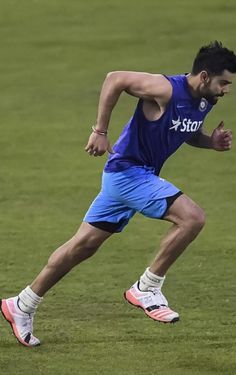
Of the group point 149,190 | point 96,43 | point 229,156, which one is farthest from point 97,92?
point 149,190

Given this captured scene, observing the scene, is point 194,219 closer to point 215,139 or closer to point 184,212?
point 184,212

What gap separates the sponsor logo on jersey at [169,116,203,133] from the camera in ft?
32.4

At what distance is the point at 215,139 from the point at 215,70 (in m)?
0.92

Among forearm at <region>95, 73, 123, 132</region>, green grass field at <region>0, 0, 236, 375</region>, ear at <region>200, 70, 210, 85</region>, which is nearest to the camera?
forearm at <region>95, 73, 123, 132</region>

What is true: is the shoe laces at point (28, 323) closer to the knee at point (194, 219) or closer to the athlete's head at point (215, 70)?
the knee at point (194, 219)

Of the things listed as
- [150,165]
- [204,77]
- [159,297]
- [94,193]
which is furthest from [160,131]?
[94,193]

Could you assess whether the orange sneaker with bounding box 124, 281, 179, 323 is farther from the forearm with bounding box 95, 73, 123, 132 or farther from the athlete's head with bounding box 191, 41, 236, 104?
the athlete's head with bounding box 191, 41, 236, 104

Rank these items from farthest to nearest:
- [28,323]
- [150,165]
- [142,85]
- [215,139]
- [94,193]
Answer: [94,193]
[215,139]
[28,323]
[150,165]
[142,85]

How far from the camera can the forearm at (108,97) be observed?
31.8ft

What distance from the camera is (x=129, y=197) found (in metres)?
9.92

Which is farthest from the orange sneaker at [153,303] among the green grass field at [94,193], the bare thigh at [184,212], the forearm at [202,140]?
the forearm at [202,140]

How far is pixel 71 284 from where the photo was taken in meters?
12.6

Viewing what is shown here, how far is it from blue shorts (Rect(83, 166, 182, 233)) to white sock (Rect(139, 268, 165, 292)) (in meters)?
0.46

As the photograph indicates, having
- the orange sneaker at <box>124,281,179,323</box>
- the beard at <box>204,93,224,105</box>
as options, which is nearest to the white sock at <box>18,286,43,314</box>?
the orange sneaker at <box>124,281,179,323</box>
